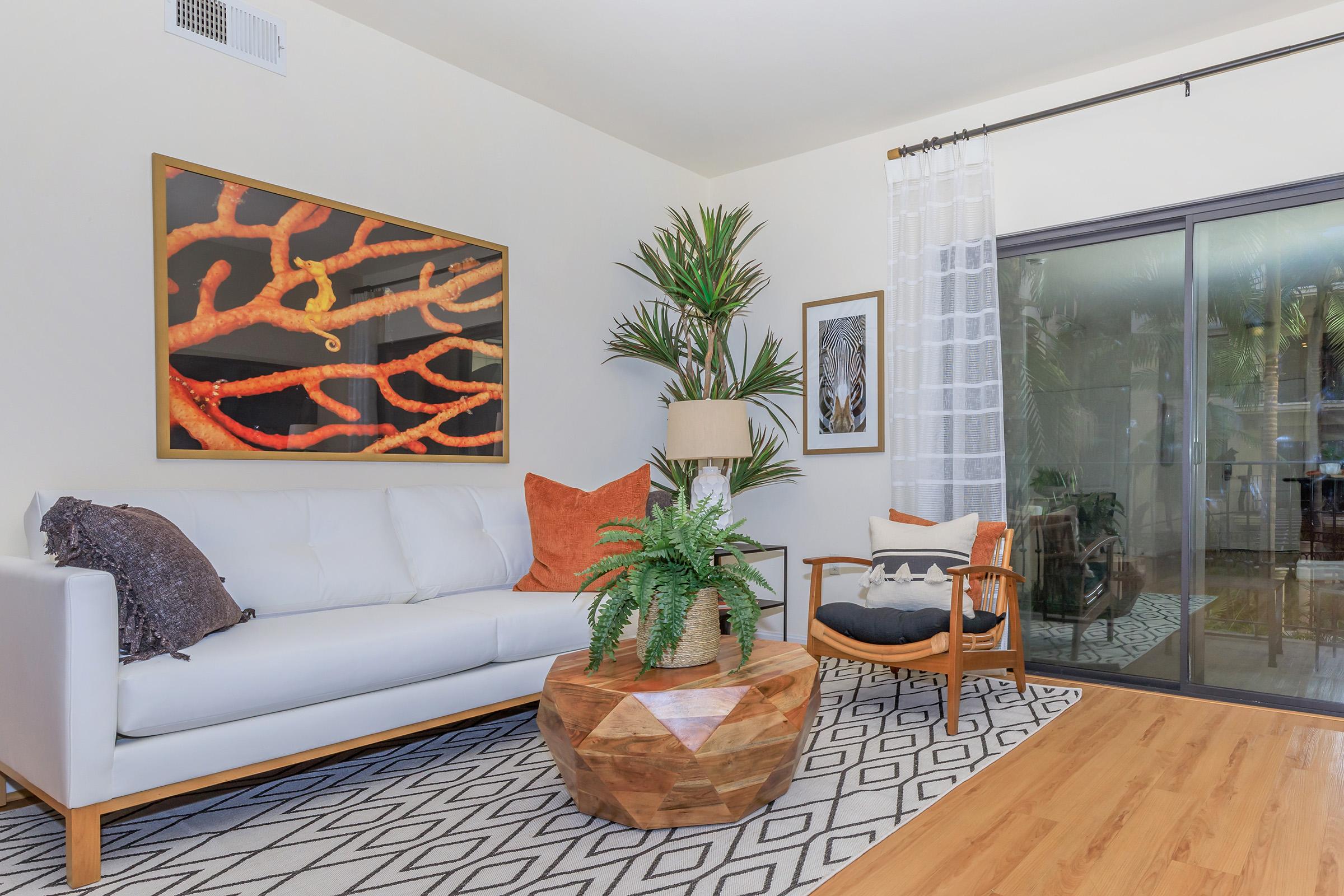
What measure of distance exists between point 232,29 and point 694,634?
283cm

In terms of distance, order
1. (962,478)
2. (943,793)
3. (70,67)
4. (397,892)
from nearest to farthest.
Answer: (397,892) → (943,793) → (70,67) → (962,478)

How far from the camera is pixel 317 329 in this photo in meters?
3.49

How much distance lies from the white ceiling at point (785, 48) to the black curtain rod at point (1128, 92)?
17 cm

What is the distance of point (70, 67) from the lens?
9.37 feet

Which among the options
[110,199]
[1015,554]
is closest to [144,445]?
[110,199]

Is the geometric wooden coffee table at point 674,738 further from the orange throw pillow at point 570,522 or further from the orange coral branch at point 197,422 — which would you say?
the orange coral branch at point 197,422

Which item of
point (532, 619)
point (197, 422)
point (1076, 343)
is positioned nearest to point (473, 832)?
point (532, 619)

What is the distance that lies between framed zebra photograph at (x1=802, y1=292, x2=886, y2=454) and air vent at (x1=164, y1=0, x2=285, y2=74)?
9.74 ft

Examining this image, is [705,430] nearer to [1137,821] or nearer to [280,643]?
[280,643]

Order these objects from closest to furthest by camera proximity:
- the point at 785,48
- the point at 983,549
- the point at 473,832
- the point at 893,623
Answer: the point at 473,832
the point at 893,623
the point at 983,549
the point at 785,48

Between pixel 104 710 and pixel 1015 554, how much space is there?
3824 millimetres

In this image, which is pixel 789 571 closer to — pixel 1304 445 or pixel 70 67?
pixel 1304 445

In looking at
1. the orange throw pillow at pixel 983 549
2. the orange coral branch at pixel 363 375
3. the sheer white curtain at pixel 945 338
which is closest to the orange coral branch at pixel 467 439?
the orange coral branch at pixel 363 375

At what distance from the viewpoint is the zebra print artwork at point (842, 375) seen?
481 cm
